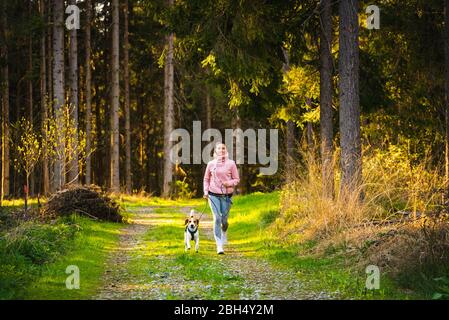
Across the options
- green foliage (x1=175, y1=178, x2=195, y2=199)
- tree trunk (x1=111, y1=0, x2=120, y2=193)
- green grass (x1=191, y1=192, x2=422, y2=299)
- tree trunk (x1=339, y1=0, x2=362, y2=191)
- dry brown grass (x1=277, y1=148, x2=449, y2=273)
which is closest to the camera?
green grass (x1=191, y1=192, x2=422, y2=299)

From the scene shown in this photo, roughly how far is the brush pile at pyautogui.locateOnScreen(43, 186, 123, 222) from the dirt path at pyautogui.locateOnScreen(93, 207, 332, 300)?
3.31 metres

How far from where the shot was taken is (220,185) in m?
13.2

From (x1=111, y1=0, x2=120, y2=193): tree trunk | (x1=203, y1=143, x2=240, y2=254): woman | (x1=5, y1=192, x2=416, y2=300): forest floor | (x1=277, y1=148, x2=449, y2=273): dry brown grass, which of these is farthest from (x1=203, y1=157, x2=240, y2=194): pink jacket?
(x1=111, y1=0, x2=120, y2=193): tree trunk

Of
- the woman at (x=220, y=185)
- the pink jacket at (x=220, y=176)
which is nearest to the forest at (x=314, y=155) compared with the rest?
the woman at (x=220, y=185)

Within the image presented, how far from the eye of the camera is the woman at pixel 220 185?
43.2 feet

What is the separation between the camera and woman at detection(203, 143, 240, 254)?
1318 cm

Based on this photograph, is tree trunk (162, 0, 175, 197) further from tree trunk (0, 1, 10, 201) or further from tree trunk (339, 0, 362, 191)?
tree trunk (339, 0, 362, 191)

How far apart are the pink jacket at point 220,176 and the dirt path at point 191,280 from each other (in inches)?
53.2

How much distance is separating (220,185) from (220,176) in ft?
0.62

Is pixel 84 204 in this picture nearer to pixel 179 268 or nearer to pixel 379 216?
pixel 179 268

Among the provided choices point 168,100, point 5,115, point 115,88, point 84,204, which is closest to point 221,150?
point 84,204

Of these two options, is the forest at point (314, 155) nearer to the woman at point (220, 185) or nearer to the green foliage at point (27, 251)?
the green foliage at point (27, 251)

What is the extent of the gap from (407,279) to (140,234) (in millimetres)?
8942

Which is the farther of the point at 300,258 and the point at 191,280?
the point at 300,258
